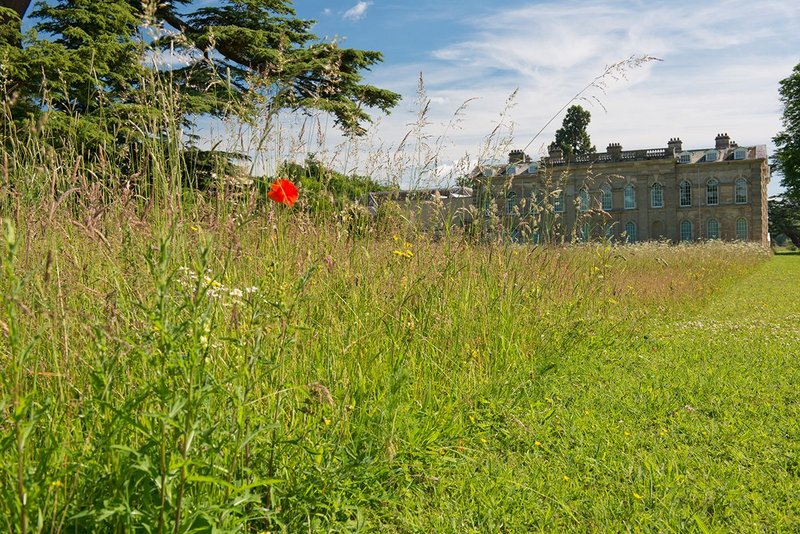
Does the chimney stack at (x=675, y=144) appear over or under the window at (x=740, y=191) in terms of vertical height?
over

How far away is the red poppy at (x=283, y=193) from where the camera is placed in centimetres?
226

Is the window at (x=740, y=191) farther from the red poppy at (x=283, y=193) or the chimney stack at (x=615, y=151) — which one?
the red poppy at (x=283, y=193)

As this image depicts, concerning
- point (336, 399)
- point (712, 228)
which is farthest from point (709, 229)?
point (336, 399)

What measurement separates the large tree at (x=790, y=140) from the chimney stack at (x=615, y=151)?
34.9ft

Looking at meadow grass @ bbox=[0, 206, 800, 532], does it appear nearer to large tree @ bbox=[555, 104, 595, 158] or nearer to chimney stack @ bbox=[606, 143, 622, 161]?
chimney stack @ bbox=[606, 143, 622, 161]

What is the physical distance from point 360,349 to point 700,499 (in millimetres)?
1472

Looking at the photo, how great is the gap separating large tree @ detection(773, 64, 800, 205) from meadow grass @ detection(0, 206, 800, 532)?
35.4m

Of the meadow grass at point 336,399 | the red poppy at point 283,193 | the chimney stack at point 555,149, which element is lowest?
the meadow grass at point 336,399

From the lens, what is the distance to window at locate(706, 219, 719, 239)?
43.7 m

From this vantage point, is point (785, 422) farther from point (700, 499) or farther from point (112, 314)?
point (112, 314)

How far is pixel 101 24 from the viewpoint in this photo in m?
14.2

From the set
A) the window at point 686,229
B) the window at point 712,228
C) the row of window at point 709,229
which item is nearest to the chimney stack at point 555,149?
the row of window at point 709,229

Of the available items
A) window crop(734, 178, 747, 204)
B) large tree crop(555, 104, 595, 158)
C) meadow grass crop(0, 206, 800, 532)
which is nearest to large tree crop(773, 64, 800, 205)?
window crop(734, 178, 747, 204)

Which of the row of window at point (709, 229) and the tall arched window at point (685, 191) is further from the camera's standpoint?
the tall arched window at point (685, 191)
